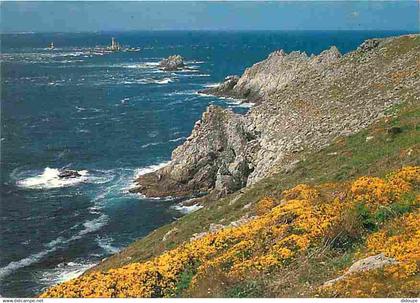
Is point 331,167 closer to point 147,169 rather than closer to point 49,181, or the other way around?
point 147,169

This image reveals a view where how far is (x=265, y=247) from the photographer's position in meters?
22.9

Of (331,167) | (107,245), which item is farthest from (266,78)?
(331,167)

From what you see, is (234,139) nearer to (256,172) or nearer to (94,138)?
(256,172)

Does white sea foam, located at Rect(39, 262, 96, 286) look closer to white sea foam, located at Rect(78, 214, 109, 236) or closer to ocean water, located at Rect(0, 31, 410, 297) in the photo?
ocean water, located at Rect(0, 31, 410, 297)

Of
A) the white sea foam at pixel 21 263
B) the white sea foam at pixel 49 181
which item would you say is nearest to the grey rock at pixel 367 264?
the white sea foam at pixel 21 263

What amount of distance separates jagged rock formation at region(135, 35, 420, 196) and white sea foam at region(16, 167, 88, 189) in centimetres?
831

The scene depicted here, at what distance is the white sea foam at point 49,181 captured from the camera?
69.2m

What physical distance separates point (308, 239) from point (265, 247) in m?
1.77

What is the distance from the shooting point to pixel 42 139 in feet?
312

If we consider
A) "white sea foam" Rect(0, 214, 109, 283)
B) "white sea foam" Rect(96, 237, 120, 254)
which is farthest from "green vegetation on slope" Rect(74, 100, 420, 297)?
"white sea foam" Rect(0, 214, 109, 283)

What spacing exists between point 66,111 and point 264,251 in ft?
351

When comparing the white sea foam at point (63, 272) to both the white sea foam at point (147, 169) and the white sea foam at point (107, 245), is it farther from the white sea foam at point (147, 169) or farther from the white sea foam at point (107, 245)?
the white sea foam at point (147, 169)

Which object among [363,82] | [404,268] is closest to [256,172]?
[363,82]

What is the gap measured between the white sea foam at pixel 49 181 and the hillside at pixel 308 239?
34135 mm
